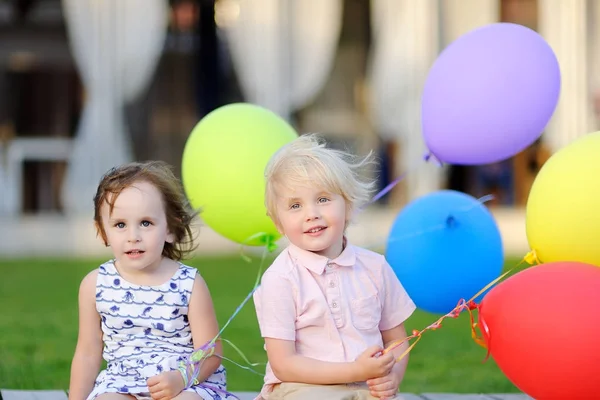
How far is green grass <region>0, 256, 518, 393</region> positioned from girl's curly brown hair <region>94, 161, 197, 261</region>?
132 cm

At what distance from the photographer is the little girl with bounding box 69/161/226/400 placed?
103 inches

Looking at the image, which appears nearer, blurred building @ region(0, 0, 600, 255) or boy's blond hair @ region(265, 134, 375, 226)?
boy's blond hair @ region(265, 134, 375, 226)

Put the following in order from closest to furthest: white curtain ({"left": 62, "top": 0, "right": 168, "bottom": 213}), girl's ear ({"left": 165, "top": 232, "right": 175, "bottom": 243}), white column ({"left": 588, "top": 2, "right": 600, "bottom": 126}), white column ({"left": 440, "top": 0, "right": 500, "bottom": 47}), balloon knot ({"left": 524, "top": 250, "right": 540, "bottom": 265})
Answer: girl's ear ({"left": 165, "top": 232, "right": 175, "bottom": 243})
balloon knot ({"left": 524, "top": 250, "right": 540, "bottom": 265})
white curtain ({"left": 62, "top": 0, "right": 168, "bottom": 213})
white column ({"left": 440, "top": 0, "right": 500, "bottom": 47})
white column ({"left": 588, "top": 2, "right": 600, "bottom": 126})

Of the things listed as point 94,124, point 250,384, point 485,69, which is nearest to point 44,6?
point 94,124

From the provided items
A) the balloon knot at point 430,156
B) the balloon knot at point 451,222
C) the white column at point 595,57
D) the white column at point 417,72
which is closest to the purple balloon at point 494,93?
the balloon knot at point 430,156

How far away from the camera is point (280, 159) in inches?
98.2

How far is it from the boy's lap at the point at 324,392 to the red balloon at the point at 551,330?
0.38 meters

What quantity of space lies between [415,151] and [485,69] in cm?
772

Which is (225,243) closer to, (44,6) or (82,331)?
(44,6)

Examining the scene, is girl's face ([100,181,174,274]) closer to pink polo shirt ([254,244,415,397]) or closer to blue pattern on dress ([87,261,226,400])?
blue pattern on dress ([87,261,226,400])

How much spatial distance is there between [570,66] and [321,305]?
9358 millimetres

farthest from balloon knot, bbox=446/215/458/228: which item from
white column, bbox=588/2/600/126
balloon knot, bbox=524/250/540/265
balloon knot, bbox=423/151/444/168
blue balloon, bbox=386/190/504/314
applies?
white column, bbox=588/2/600/126

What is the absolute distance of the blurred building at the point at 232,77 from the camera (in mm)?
10508

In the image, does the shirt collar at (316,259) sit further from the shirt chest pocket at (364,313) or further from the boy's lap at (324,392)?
the boy's lap at (324,392)
